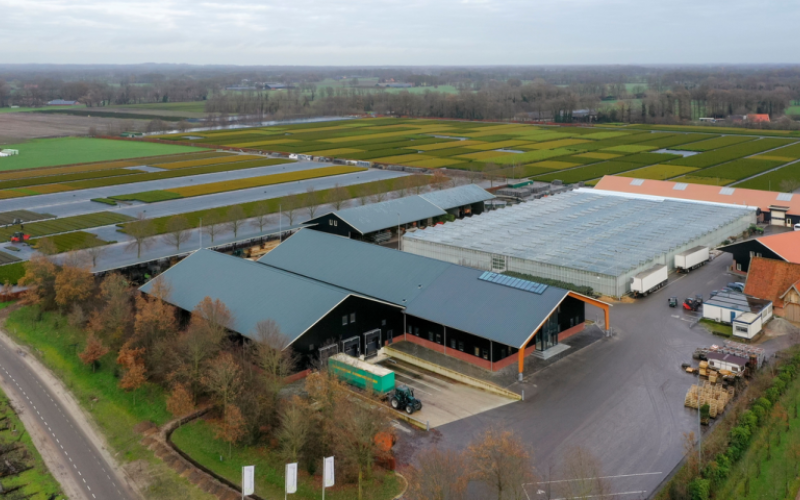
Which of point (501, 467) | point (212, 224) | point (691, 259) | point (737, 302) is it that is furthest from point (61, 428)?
point (691, 259)

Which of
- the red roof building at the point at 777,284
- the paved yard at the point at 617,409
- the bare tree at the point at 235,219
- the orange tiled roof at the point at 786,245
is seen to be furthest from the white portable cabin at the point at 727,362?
the bare tree at the point at 235,219

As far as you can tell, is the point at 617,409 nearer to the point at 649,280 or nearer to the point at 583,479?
the point at 583,479

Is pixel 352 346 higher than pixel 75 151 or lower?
lower

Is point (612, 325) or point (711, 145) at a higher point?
point (711, 145)

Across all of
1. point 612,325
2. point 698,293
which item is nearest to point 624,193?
point 698,293

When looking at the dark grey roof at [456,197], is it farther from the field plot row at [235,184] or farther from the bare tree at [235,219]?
the field plot row at [235,184]

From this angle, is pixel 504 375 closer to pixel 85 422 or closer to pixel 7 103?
pixel 85 422
